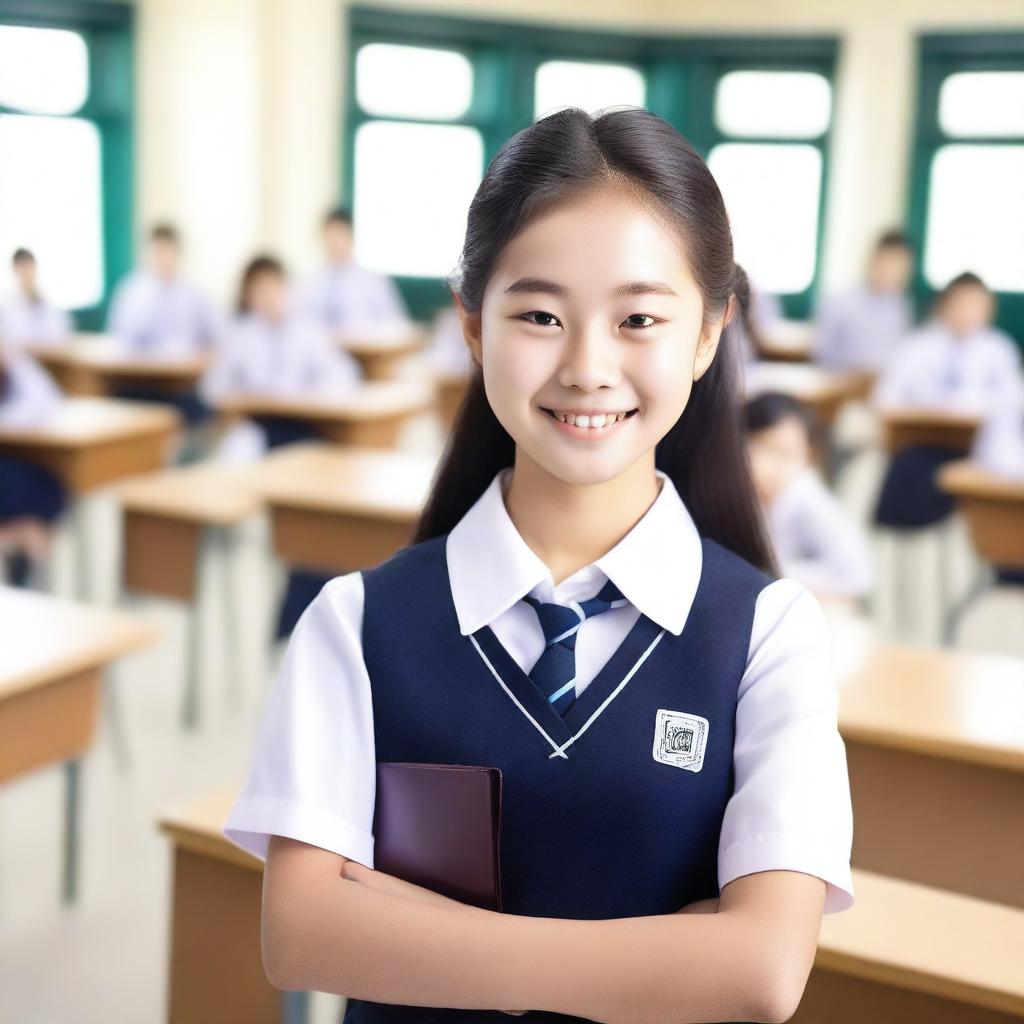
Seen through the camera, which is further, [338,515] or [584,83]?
[584,83]

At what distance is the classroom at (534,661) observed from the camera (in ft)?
3.10

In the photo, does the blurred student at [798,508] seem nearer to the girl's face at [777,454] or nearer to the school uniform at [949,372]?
the girl's face at [777,454]

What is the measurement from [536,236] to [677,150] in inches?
5.0

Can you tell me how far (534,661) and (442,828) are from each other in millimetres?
141

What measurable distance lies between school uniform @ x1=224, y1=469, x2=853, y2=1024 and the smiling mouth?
118 millimetres

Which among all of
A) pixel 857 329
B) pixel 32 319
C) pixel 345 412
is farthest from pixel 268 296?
pixel 857 329

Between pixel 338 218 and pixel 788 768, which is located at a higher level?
pixel 338 218

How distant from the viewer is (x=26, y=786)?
308 centimetres

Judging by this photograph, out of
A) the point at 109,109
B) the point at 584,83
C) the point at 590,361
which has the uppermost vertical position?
the point at 584,83

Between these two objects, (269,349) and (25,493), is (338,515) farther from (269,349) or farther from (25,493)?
(269,349)

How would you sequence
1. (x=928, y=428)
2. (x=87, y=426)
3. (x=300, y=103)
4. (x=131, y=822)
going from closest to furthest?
(x=131, y=822), (x=87, y=426), (x=928, y=428), (x=300, y=103)

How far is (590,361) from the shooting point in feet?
3.01

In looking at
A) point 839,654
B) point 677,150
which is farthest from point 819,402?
point 677,150

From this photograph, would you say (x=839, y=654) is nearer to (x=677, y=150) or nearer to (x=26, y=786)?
(x=677, y=150)
